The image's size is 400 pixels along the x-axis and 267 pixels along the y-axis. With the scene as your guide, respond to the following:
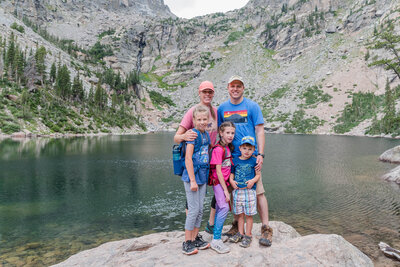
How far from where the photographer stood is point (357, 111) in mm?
86875

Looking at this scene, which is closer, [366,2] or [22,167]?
[22,167]

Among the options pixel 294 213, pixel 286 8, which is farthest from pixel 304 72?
pixel 294 213

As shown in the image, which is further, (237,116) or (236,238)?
(237,116)

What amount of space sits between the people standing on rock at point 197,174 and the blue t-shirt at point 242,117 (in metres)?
0.87

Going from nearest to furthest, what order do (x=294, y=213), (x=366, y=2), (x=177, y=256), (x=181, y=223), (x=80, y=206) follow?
(x=177, y=256) → (x=181, y=223) → (x=294, y=213) → (x=80, y=206) → (x=366, y=2)

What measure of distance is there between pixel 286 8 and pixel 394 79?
4781 inches

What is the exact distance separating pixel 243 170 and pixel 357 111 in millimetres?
99016

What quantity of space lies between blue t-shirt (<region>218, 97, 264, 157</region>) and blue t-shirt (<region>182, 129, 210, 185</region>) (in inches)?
34.7

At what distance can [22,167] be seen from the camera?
2314 centimetres

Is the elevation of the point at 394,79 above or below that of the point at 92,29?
below

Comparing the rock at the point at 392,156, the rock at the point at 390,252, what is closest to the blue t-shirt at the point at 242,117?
the rock at the point at 390,252

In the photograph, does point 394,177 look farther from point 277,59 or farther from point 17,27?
point 277,59

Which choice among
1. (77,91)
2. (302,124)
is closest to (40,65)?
(77,91)

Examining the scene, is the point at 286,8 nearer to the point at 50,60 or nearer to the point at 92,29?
the point at 92,29
